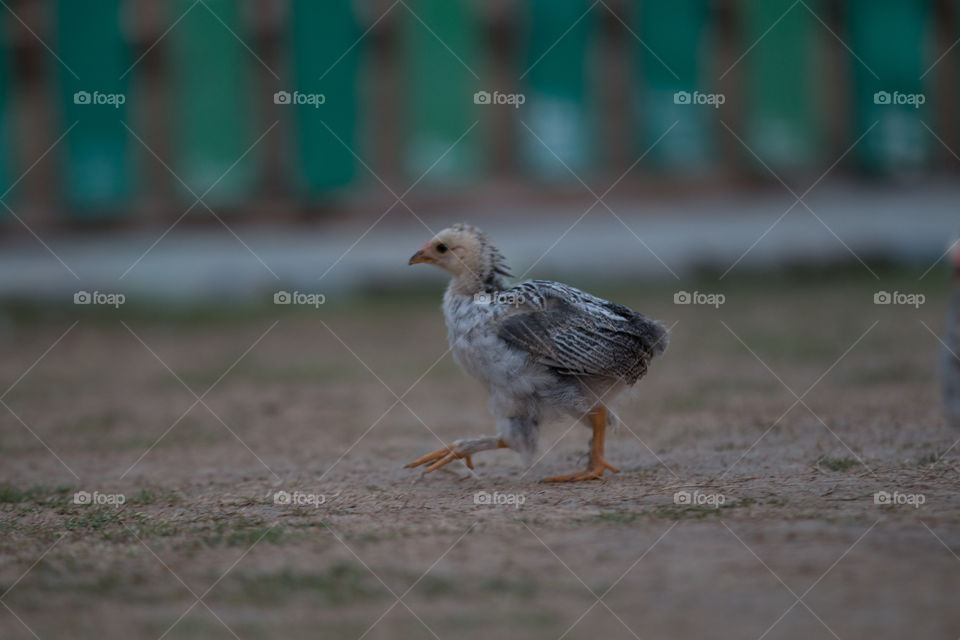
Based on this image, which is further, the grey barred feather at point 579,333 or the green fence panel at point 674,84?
the green fence panel at point 674,84

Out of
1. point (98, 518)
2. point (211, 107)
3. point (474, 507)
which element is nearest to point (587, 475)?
point (474, 507)

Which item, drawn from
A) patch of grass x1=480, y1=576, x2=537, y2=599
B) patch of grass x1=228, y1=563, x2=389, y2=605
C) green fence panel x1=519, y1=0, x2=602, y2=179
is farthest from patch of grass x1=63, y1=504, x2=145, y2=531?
green fence panel x1=519, y1=0, x2=602, y2=179

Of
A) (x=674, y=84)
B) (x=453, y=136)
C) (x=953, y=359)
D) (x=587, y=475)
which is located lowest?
(x=587, y=475)

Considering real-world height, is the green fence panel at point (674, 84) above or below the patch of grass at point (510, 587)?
above

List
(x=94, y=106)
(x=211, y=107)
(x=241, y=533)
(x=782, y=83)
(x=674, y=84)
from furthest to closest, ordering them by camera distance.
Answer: (x=782, y=83), (x=674, y=84), (x=211, y=107), (x=94, y=106), (x=241, y=533)

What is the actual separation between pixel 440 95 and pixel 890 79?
660 cm

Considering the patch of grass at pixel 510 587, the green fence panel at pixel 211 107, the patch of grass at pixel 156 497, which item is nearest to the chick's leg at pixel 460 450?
the patch of grass at pixel 156 497

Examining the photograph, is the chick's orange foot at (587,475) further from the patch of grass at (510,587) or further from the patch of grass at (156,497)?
the patch of grass at (156,497)

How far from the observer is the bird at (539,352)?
5.86 metres

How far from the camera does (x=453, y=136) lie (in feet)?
53.6

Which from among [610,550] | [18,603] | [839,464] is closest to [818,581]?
[610,550]

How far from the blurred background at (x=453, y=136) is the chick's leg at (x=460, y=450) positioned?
9341 mm

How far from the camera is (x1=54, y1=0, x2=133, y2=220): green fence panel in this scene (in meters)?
15.6

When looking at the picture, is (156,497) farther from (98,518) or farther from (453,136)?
(453,136)
